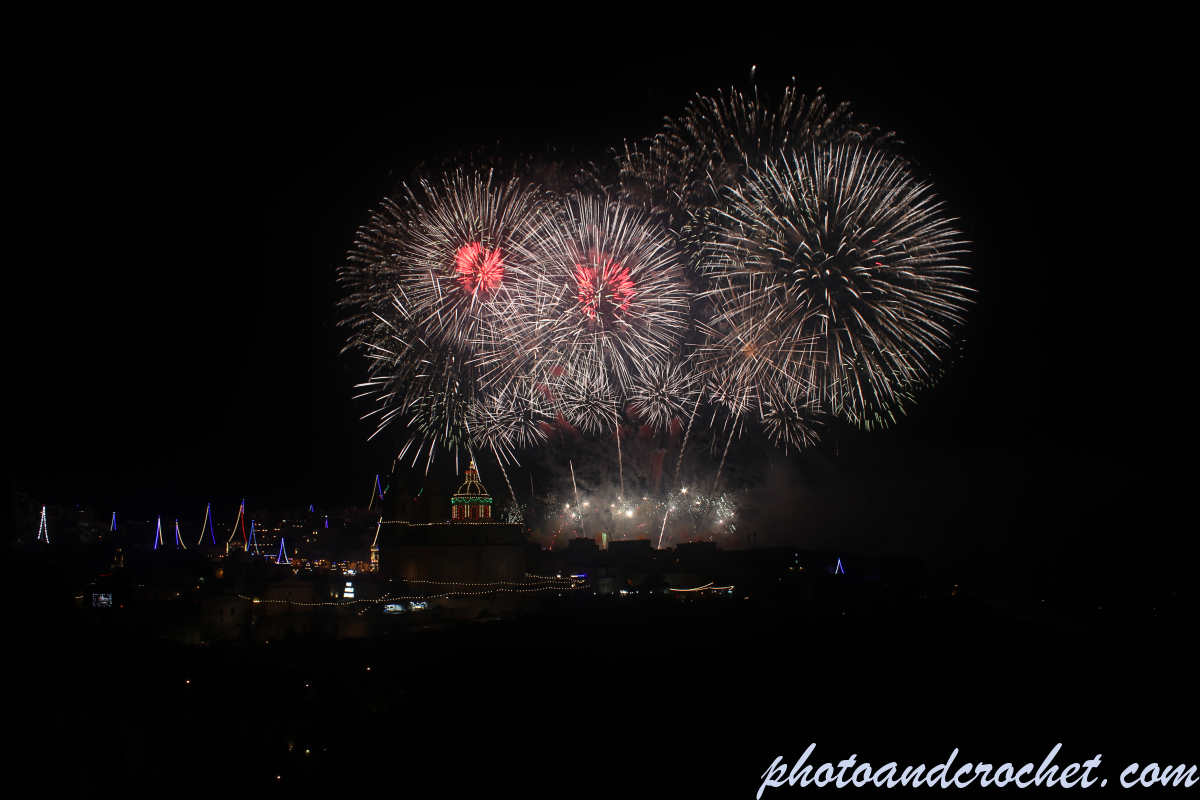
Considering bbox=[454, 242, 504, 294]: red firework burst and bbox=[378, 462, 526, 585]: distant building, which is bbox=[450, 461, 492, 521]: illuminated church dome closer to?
bbox=[378, 462, 526, 585]: distant building

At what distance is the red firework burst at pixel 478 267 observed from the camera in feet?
68.4

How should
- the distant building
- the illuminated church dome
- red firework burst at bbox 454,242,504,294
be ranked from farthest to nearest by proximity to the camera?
the illuminated church dome, the distant building, red firework burst at bbox 454,242,504,294

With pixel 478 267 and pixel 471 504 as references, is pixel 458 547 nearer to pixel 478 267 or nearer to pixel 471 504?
pixel 471 504

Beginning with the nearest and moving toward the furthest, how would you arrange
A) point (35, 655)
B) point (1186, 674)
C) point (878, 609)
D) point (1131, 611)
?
point (35, 655), point (1186, 674), point (878, 609), point (1131, 611)

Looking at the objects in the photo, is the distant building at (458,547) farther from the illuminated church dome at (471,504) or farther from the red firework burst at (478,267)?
the red firework burst at (478,267)

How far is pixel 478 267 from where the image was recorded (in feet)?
68.8

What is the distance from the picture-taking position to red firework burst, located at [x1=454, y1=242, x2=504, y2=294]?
20859 millimetres

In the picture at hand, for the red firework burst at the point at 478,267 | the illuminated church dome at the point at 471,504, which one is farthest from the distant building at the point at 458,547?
the red firework burst at the point at 478,267

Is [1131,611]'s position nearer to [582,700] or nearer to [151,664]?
[582,700]

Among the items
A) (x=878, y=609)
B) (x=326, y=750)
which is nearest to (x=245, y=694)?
(x=326, y=750)

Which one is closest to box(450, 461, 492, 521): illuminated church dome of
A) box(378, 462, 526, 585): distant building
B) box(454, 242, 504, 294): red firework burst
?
box(378, 462, 526, 585): distant building

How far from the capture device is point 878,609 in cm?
3528

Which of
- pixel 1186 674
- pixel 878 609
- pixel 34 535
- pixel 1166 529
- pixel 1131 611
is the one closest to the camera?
pixel 1186 674

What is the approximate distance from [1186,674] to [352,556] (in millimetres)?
63295
